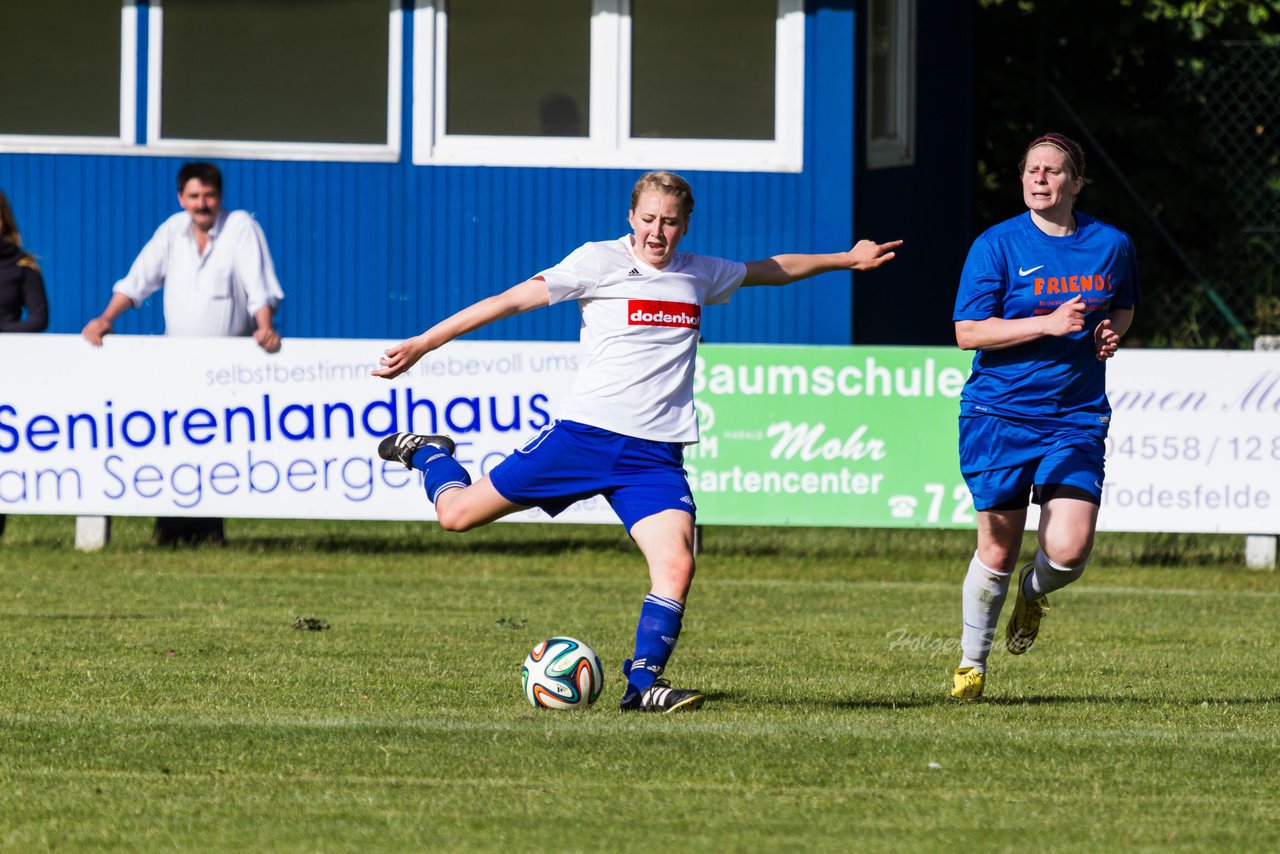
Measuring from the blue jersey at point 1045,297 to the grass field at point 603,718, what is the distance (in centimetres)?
111

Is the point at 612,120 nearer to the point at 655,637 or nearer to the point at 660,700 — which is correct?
the point at 655,637

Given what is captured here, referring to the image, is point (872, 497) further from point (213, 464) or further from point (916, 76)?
point (916, 76)

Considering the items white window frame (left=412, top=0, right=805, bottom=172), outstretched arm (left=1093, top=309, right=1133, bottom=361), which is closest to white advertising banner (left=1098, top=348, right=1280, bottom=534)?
white window frame (left=412, top=0, right=805, bottom=172)

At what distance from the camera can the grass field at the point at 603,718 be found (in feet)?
16.7

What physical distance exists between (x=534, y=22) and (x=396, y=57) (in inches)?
51.7

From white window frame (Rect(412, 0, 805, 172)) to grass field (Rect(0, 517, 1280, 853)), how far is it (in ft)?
14.6

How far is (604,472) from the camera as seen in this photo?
22.9 feet

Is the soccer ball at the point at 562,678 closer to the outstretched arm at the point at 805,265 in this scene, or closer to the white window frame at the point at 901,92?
the outstretched arm at the point at 805,265

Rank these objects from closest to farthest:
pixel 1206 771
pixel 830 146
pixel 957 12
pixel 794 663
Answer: pixel 1206 771, pixel 794 663, pixel 830 146, pixel 957 12

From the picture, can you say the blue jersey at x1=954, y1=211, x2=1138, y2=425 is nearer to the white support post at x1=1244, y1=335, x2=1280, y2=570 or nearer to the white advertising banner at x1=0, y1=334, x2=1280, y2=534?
the white advertising banner at x1=0, y1=334, x2=1280, y2=534

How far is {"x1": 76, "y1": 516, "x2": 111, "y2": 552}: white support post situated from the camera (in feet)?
43.1

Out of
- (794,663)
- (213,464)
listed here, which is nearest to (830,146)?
(213,464)

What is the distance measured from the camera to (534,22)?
16.6 meters

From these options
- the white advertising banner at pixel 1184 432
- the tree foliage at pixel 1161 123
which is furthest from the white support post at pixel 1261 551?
the tree foliage at pixel 1161 123
